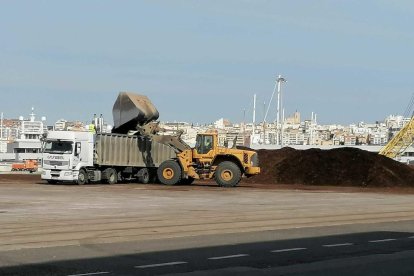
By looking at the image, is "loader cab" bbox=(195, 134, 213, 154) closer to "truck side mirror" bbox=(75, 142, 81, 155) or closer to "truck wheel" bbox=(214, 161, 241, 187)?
"truck wheel" bbox=(214, 161, 241, 187)

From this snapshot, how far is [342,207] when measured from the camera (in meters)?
28.3

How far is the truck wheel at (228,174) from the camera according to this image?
137 ft

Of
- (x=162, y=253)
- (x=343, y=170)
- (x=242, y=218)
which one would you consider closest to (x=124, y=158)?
(x=343, y=170)

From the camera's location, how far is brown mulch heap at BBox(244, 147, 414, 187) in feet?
169

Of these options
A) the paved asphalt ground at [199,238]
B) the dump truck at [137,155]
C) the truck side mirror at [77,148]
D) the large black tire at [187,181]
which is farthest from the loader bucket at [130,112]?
the paved asphalt ground at [199,238]

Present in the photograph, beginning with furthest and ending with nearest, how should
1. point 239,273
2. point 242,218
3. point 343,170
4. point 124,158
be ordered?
point 343,170 → point 124,158 → point 242,218 → point 239,273

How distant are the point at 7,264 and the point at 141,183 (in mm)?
34155

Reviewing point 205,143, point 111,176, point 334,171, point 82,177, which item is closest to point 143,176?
point 111,176

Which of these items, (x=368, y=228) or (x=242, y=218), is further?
(x=242, y=218)

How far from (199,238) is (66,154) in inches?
1043

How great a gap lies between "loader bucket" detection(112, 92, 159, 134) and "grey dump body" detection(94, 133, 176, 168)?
1106 mm

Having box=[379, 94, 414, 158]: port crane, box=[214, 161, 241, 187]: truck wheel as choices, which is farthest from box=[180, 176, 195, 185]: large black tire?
box=[379, 94, 414, 158]: port crane

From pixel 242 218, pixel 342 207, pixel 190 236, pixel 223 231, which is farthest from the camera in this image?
pixel 342 207

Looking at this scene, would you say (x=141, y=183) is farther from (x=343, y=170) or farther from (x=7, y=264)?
(x=7, y=264)
